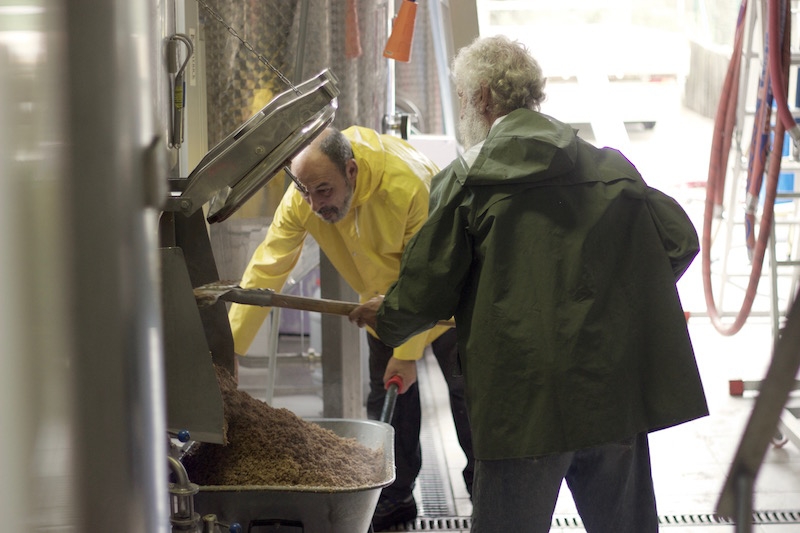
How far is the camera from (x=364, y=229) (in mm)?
2693

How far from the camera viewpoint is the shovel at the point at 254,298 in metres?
1.88

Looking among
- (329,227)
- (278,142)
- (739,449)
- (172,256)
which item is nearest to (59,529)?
(739,449)

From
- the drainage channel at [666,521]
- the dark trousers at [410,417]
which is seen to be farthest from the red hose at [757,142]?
the dark trousers at [410,417]

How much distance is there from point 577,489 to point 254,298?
818 millimetres

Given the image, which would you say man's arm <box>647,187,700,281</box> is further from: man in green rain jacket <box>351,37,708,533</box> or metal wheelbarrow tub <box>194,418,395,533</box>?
metal wheelbarrow tub <box>194,418,395,533</box>

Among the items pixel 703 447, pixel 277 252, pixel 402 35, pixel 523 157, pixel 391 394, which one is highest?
pixel 402 35

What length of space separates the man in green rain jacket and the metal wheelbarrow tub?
0.86 feet

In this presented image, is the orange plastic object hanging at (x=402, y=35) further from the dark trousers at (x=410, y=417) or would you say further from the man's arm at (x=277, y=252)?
the dark trousers at (x=410, y=417)

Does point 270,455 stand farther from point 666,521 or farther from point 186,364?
point 666,521

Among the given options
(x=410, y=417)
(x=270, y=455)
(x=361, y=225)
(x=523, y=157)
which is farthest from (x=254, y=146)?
(x=410, y=417)

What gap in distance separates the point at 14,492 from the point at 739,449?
0.38m

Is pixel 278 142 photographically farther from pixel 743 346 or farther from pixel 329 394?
pixel 743 346

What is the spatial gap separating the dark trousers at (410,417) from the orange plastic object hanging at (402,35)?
942 millimetres

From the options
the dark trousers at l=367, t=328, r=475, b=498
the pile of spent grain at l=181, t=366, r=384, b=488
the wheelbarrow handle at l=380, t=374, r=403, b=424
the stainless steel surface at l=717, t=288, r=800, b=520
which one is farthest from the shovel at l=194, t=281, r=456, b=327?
the stainless steel surface at l=717, t=288, r=800, b=520
